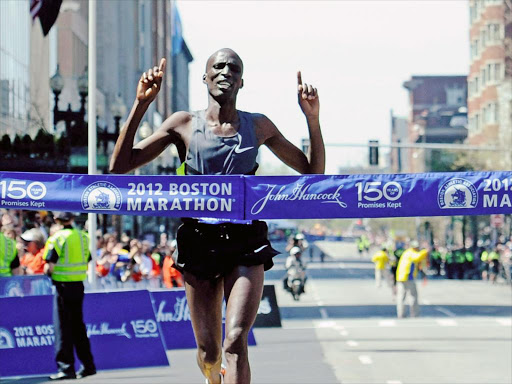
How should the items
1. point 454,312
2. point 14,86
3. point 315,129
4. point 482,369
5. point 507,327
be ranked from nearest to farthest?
1. point 315,129
2. point 482,369
3. point 507,327
4. point 454,312
5. point 14,86

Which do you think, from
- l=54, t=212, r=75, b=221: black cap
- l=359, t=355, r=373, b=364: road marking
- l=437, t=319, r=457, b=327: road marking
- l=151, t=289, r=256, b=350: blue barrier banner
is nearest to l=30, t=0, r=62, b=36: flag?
l=437, t=319, r=457, b=327: road marking

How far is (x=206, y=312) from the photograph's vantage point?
6723 mm

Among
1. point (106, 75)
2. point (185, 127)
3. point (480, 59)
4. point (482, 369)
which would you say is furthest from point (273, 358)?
point (480, 59)

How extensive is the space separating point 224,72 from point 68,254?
711 cm

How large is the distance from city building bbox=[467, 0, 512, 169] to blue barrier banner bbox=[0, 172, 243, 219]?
3350 inches

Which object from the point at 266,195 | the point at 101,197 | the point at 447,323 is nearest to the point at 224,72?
the point at 266,195

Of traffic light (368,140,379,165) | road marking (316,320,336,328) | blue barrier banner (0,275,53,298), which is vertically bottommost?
road marking (316,320,336,328)

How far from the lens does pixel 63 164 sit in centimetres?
2853

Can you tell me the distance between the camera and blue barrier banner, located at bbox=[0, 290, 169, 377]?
46.3 feet

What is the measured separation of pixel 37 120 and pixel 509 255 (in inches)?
775

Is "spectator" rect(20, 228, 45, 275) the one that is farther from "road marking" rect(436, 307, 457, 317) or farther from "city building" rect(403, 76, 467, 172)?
"city building" rect(403, 76, 467, 172)

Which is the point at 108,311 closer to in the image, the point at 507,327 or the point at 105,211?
the point at 105,211

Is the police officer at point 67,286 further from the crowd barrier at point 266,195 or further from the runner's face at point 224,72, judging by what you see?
the runner's face at point 224,72

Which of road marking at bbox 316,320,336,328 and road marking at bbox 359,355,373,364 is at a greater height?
road marking at bbox 359,355,373,364
